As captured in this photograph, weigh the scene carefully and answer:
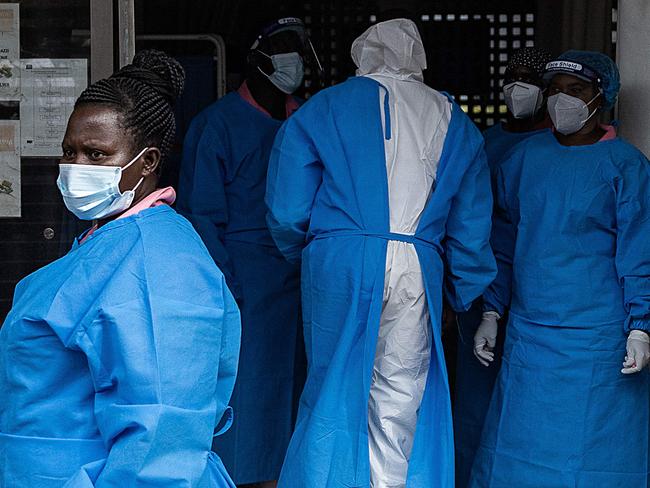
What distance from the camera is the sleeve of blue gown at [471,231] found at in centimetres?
329

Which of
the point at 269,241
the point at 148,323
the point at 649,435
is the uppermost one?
the point at 148,323

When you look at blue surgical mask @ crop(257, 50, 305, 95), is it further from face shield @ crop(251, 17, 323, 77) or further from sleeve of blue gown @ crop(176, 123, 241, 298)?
sleeve of blue gown @ crop(176, 123, 241, 298)

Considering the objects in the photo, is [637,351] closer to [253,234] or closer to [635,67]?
[635,67]

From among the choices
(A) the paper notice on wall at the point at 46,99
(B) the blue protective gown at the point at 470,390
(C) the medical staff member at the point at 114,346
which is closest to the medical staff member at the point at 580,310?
(B) the blue protective gown at the point at 470,390

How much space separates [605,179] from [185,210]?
1.40 metres

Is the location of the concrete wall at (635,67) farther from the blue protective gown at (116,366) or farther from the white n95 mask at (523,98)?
the blue protective gown at (116,366)

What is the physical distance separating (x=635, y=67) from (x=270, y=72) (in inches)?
48.5

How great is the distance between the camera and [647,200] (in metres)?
3.31

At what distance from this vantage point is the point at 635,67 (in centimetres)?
359

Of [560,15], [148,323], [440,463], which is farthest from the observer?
[560,15]

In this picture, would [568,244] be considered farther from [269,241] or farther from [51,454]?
[51,454]

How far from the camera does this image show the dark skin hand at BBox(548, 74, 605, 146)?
3.44 m

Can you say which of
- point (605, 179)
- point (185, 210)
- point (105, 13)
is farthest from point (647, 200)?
point (105, 13)

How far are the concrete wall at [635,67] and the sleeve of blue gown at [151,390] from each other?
7.58 feet
